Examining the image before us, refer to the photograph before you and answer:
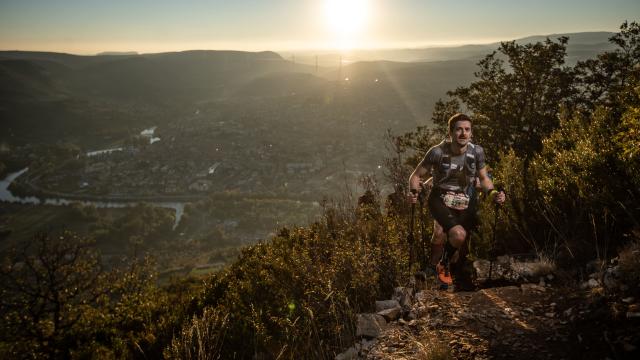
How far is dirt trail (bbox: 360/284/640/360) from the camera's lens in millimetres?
2943

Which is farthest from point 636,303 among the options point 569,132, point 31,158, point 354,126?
point 31,158

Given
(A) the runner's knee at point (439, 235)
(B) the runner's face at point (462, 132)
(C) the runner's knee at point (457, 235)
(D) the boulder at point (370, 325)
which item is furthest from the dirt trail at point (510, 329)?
(B) the runner's face at point (462, 132)

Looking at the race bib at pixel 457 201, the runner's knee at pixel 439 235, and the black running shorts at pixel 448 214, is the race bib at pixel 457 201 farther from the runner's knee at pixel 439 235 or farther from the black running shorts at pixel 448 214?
the runner's knee at pixel 439 235

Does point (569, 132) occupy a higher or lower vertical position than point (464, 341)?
higher

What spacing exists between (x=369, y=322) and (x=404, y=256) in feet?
4.30

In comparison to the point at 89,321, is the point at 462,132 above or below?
above

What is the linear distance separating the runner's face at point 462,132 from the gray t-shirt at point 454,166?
6.5 inches

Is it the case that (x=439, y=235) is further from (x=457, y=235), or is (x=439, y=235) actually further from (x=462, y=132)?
(x=462, y=132)

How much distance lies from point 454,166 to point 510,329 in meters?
1.96

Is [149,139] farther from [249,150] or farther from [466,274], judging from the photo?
[466,274]

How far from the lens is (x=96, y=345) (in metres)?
8.41

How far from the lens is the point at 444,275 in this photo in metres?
4.68

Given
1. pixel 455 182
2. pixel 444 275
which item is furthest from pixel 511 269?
pixel 455 182

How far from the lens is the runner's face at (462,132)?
456 centimetres
